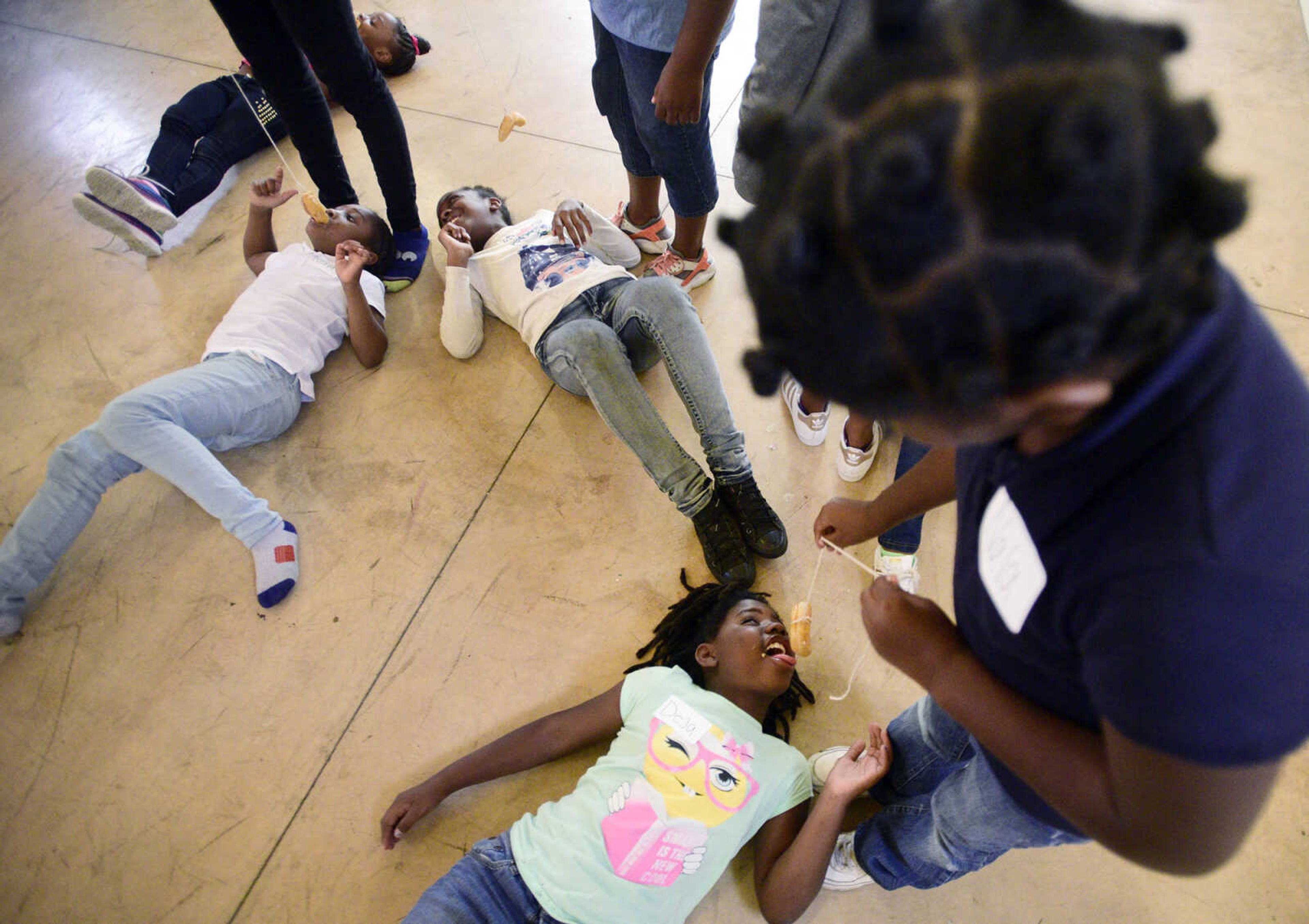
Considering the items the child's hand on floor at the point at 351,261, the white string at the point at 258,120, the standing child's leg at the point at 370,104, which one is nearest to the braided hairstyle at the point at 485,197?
the standing child's leg at the point at 370,104

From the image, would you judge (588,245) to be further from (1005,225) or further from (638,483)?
(1005,225)

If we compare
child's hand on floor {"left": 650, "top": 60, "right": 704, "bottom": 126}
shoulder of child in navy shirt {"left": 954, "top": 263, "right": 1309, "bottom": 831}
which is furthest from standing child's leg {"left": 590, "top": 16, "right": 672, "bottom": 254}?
shoulder of child in navy shirt {"left": 954, "top": 263, "right": 1309, "bottom": 831}

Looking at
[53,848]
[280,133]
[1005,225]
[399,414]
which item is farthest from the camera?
[280,133]

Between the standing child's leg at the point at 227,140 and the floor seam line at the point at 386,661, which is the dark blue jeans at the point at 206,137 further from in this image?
the floor seam line at the point at 386,661

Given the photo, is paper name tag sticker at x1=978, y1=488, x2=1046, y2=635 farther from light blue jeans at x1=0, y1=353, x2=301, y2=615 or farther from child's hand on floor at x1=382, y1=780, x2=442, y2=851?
light blue jeans at x1=0, y1=353, x2=301, y2=615

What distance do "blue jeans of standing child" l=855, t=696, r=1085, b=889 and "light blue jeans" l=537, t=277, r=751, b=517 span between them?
581 mm

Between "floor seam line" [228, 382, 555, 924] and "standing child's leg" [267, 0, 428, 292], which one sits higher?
"standing child's leg" [267, 0, 428, 292]

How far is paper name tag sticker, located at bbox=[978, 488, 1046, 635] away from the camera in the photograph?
55 cm

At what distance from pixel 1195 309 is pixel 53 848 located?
1769 mm

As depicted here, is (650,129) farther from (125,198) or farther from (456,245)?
(125,198)

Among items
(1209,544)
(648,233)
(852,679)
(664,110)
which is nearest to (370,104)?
(648,233)

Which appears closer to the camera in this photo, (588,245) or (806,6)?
(806,6)

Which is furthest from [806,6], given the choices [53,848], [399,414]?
[53,848]

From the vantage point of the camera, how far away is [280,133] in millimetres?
2410
